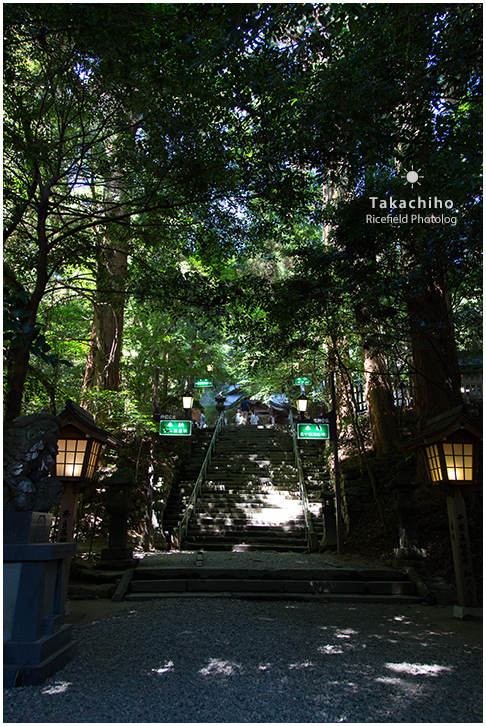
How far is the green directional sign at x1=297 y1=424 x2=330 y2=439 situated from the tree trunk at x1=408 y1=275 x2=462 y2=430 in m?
2.17

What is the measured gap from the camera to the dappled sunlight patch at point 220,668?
12.6 feet

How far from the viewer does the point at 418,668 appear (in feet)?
13.1

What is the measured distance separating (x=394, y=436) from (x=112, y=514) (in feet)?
25.3

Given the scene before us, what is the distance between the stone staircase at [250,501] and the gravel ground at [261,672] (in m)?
5.05

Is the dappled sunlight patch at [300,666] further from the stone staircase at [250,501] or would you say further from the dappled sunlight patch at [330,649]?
the stone staircase at [250,501]

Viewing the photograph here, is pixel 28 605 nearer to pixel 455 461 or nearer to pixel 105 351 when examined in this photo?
pixel 455 461

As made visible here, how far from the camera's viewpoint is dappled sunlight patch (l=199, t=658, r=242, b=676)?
3.83m

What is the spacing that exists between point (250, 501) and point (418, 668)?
8.75m

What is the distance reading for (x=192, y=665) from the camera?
4016mm

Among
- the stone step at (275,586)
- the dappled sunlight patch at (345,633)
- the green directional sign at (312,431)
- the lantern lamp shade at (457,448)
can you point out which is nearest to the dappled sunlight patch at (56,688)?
the dappled sunlight patch at (345,633)

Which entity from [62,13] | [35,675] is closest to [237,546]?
[35,675]

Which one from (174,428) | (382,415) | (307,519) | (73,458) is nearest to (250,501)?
(307,519)

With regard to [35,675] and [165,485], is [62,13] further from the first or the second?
[165,485]

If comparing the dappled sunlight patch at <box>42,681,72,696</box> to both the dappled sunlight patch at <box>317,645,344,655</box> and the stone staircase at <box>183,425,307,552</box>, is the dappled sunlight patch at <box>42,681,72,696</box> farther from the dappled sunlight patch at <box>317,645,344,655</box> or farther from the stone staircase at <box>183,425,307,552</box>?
the stone staircase at <box>183,425,307,552</box>
